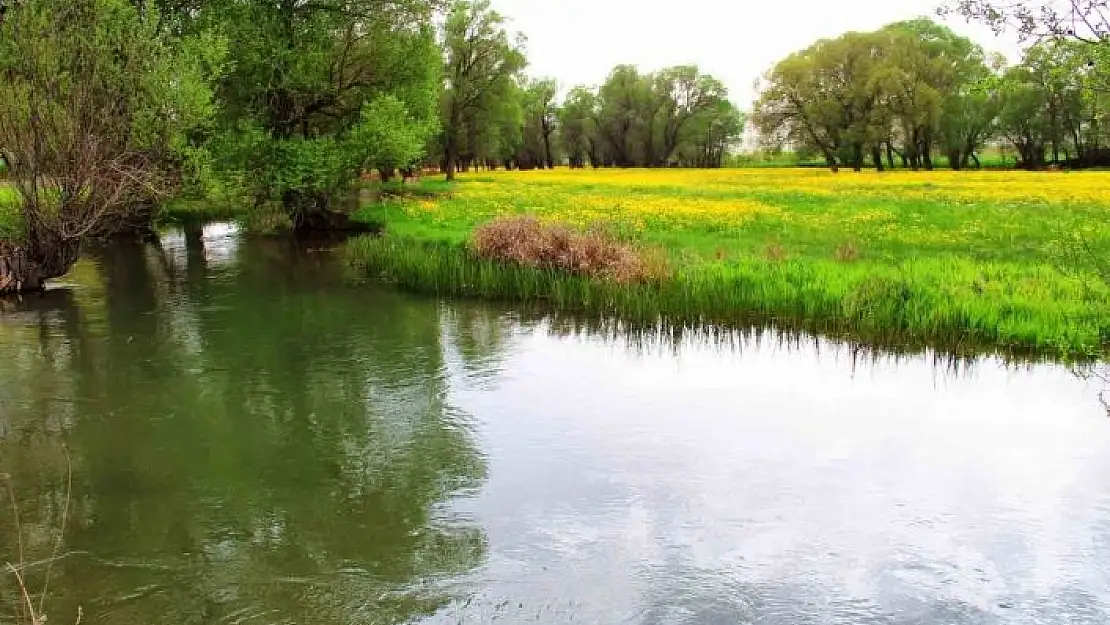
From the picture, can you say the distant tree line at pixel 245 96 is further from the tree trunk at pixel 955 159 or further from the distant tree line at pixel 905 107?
the tree trunk at pixel 955 159

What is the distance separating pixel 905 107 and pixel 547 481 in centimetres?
6362

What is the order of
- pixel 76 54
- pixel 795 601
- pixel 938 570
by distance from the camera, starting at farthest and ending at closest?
pixel 76 54 < pixel 938 570 < pixel 795 601

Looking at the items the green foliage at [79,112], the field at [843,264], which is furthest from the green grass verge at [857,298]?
the green foliage at [79,112]

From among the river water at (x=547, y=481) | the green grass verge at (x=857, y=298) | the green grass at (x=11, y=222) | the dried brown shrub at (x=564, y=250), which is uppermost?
the green grass at (x=11, y=222)

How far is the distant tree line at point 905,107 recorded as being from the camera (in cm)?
6406

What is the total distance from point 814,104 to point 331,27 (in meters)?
51.7

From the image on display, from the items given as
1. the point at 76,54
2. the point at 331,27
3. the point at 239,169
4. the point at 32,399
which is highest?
the point at 331,27

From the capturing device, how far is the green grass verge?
488 inches

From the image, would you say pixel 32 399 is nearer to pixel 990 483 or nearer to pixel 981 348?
pixel 990 483

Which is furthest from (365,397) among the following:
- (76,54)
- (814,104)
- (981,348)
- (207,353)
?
(814,104)

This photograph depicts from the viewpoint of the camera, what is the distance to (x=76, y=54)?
17.1 meters

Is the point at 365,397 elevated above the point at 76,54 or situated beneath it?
situated beneath

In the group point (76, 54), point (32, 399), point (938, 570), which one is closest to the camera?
point (938, 570)

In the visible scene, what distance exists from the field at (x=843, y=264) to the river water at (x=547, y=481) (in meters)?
0.92
